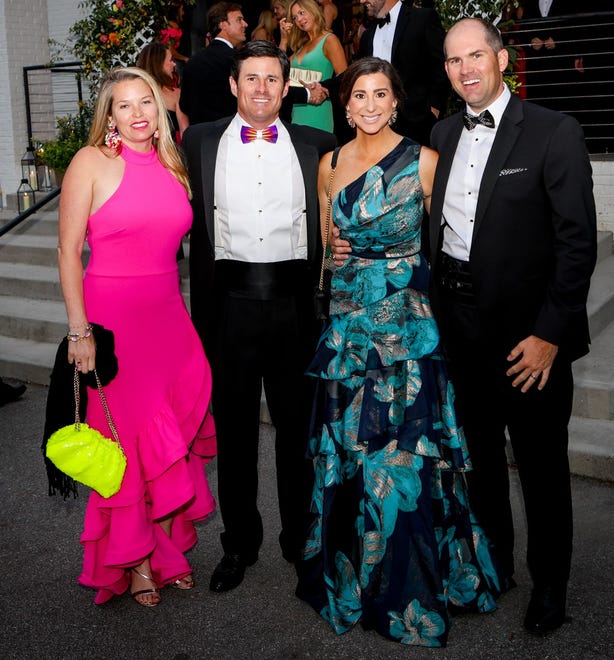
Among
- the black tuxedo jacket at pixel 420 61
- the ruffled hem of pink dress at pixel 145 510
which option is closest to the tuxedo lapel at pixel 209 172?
the ruffled hem of pink dress at pixel 145 510

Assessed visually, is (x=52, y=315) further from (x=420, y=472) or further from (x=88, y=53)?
(x=420, y=472)

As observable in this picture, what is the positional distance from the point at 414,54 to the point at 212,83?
1518 mm

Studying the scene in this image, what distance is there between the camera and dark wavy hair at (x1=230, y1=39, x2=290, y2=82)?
3570mm

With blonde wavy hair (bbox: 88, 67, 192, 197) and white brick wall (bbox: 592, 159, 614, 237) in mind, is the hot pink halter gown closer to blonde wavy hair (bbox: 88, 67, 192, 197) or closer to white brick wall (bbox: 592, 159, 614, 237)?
blonde wavy hair (bbox: 88, 67, 192, 197)

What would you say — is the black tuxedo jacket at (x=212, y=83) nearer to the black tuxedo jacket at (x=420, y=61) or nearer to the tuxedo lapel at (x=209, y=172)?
the black tuxedo jacket at (x=420, y=61)

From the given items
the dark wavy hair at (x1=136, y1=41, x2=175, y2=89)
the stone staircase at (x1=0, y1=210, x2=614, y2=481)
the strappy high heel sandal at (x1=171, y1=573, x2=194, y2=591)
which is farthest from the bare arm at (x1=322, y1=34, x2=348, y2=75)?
the strappy high heel sandal at (x1=171, y1=573, x2=194, y2=591)

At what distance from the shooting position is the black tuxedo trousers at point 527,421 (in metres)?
3.38

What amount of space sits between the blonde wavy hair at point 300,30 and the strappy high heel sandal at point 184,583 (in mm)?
4376

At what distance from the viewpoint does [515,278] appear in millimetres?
3262

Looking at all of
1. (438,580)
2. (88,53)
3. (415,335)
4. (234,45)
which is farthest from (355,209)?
(88,53)

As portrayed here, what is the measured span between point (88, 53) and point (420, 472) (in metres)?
8.27

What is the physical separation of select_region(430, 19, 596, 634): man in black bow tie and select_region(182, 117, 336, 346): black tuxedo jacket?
530mm

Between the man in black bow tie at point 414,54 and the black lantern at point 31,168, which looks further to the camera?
the black lantern at point 31,168

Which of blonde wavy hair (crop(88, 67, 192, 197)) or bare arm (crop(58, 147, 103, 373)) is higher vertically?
blonde wavy hair (crop(88, 67, 192, 197))
